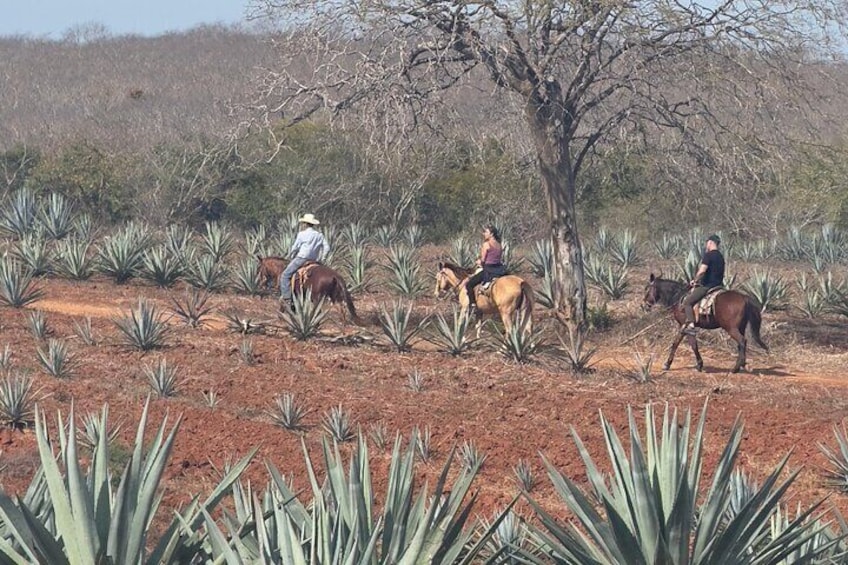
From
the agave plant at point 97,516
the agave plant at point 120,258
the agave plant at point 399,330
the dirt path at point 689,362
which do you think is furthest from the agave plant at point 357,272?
the agave plant at point 97,516

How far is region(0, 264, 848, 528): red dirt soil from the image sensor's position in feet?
39.1

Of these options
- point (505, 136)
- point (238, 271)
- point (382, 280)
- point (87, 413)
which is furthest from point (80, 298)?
point (87, 413)

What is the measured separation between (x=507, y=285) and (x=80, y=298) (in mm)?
8220

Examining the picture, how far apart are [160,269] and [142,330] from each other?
7703 mm

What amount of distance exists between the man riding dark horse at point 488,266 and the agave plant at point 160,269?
7994 millimetres

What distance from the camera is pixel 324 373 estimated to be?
613 inches

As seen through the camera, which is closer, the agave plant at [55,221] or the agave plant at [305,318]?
the agave plant at [305,318]

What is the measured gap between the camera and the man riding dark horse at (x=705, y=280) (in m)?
16.8

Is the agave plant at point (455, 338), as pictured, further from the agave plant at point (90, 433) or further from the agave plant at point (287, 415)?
the agave plant at point (90, 433)

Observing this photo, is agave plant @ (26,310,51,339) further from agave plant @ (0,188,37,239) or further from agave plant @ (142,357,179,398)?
agave plant @ (0,188,37,239)

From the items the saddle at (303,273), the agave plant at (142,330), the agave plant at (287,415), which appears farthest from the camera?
the saddle at (303,273)

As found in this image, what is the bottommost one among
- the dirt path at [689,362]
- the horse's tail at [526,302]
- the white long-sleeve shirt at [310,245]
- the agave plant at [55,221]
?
the dirt path at [689,362]

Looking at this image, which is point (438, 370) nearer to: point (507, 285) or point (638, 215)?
point (507, 285)

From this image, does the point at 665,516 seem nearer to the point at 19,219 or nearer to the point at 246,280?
the point at 246,280
